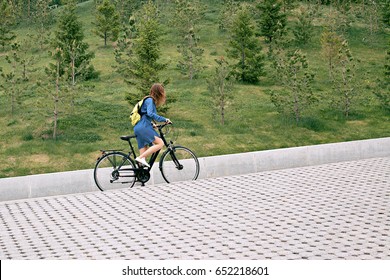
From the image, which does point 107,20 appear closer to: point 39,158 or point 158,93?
point 39,158

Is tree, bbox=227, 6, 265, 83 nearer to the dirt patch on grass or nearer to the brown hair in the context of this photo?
the dirt patch on grass

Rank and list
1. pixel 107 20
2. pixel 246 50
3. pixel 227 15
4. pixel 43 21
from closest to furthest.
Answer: pixel 246 50
pixel 107 20
pixel 227 15
pixel 43 21

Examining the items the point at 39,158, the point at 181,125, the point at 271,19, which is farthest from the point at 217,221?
the point at 271,19

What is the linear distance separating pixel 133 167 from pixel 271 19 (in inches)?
906

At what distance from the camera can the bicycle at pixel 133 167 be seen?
11.7 meters

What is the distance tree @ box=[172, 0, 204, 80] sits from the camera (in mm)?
26847

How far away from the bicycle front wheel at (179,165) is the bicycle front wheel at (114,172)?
0.67 meters

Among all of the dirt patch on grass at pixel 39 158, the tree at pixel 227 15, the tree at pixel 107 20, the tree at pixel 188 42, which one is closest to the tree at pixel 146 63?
the dirt patch on grass at pixel 39 158

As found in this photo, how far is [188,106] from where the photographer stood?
2245 cm

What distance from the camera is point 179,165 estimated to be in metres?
12.2

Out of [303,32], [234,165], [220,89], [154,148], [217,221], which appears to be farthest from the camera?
[303,32]

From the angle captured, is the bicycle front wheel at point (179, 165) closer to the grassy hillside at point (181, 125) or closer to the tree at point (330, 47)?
the grassy hillside at point (181, 125)

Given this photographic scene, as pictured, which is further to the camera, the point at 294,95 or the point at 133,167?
the point at 294,95

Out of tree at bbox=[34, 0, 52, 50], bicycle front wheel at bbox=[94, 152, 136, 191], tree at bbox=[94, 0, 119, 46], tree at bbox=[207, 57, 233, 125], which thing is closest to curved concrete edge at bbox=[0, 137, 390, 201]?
bicycle front wheel at bbox=[94, 152, 136, 191]
